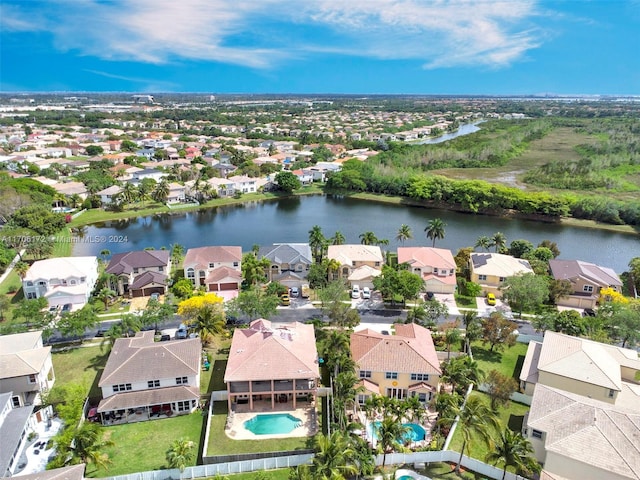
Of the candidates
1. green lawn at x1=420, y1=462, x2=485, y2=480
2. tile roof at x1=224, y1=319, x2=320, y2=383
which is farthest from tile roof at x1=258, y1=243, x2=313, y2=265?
green lawn at x1=420, y1=462, x2=485, y2=480

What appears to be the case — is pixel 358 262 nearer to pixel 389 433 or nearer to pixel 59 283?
pixel 389 433

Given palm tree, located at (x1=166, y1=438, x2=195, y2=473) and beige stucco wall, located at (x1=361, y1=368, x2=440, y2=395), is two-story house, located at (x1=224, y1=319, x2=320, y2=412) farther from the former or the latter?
palm tree, located at (x1=166, y1=438, x2=195, y2=473)

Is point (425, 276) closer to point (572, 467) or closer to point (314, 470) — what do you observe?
point (572, 467)

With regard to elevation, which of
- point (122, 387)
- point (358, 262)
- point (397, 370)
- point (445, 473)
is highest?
point (358, 262)

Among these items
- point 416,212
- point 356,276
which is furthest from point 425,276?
point 416,212

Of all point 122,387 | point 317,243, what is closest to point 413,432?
point 122,387

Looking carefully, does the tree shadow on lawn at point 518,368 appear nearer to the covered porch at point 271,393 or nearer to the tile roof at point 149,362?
the covered porch at point 271,393

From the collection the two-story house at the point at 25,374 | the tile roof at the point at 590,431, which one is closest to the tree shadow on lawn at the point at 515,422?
the tile roof at the point at 590,431
